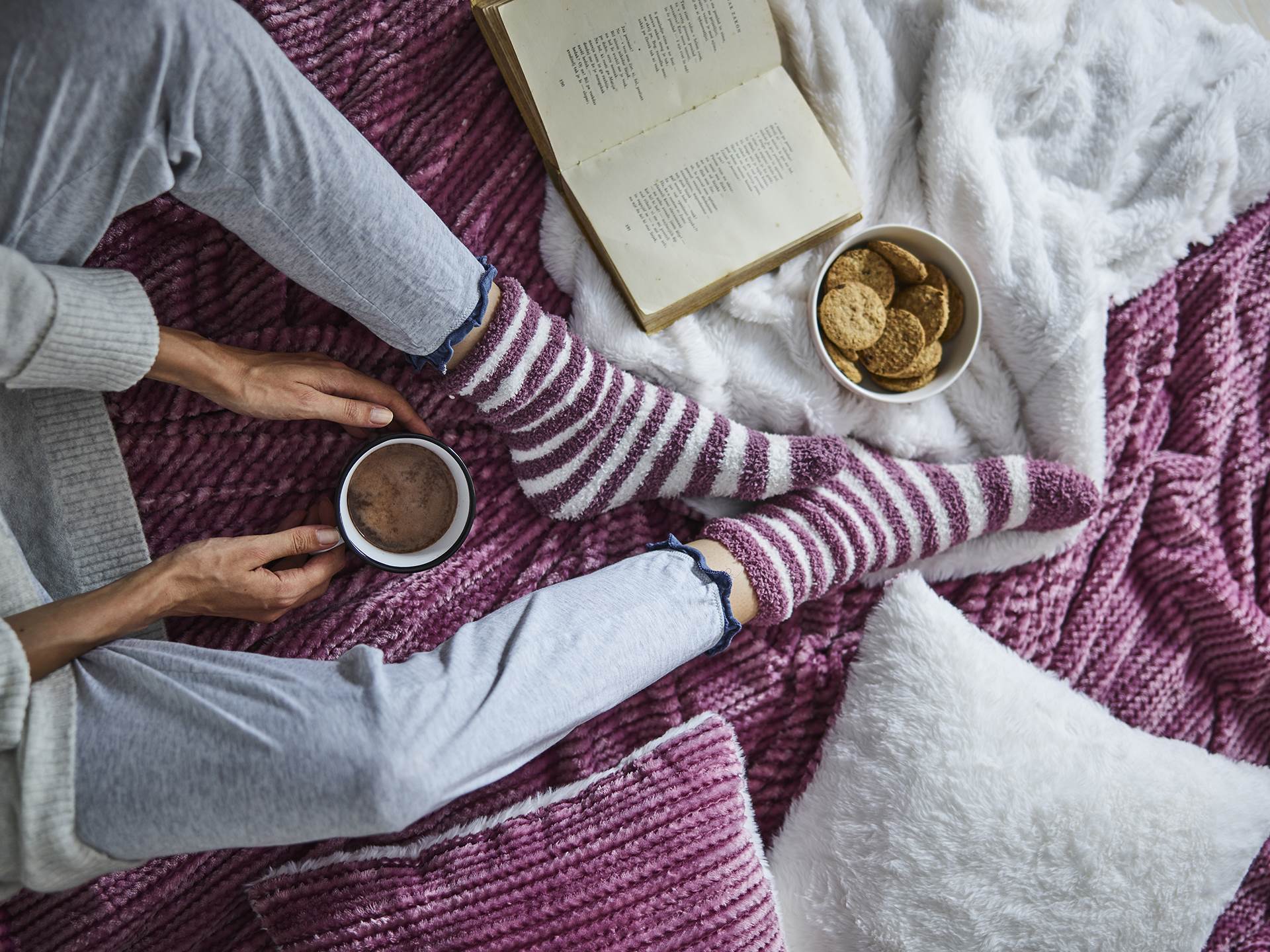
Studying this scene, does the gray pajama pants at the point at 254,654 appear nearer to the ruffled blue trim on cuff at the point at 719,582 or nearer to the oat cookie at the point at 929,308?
the ruffled blue trim on cuff at the point at 719,582

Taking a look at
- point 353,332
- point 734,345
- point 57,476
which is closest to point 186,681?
point 57,476

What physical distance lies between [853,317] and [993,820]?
0.53 meters

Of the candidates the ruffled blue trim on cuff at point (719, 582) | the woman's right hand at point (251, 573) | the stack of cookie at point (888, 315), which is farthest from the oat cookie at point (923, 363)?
the woman's right hand at point (251, 573)

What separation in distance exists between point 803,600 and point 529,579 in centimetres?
30

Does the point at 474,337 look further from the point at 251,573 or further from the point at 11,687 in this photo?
the point at 11,687

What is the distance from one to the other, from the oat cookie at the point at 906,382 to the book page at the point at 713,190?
0.61ft

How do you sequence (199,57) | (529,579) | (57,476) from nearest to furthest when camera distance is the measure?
(199,57), (57,476), (529,579)

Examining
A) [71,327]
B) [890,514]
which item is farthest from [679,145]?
[71,327]

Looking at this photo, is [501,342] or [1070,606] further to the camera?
[1070,606]

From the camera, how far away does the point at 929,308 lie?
3.18 feet

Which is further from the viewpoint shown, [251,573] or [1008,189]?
[1008,189]

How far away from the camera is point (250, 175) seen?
0.76 meters

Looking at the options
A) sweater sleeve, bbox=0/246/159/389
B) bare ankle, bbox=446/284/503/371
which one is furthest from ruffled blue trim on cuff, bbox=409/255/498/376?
sweater sleeve, bbox=0/246/159/389

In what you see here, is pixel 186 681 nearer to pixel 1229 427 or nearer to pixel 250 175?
pixel 250 175
